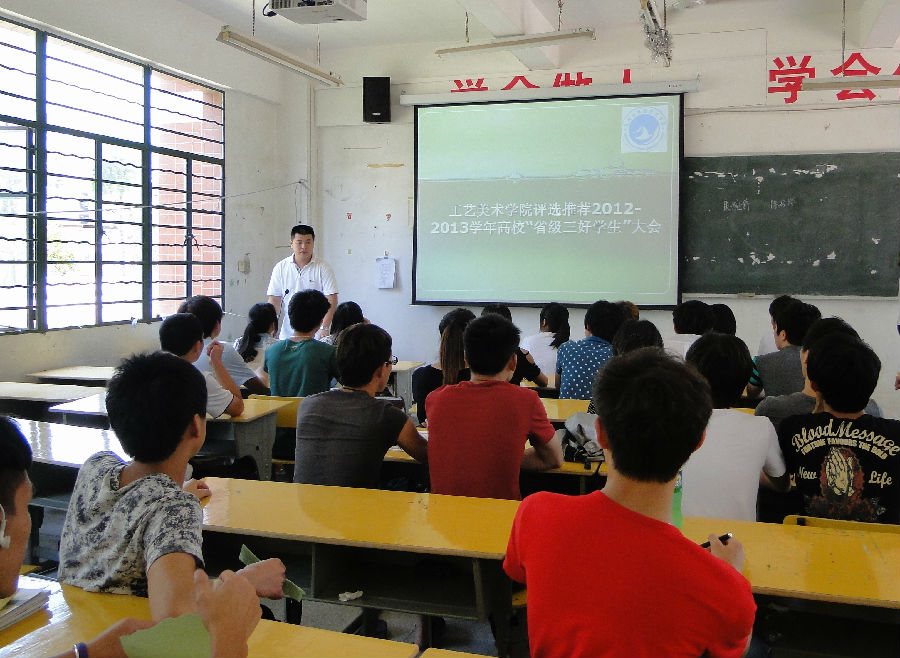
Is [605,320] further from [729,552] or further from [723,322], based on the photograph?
[729,552]

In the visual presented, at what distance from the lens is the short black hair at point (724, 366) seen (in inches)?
99.3

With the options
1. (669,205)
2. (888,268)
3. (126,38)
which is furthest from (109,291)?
(888,268)

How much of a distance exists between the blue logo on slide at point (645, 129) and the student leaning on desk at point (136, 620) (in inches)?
224

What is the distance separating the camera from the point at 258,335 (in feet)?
15.5

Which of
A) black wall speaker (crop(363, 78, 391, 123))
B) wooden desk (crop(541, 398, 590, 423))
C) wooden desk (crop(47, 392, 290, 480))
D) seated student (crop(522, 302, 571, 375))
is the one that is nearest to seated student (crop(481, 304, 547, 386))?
seated student (crop(522, 302, 571, 375))

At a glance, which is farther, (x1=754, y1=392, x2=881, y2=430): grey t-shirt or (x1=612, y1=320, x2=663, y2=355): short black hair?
(x1=612, y1=320, x2=663, y2=355): short black hair

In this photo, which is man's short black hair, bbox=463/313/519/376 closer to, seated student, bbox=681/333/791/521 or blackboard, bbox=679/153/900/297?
seated student, bbox=681/333/791/521

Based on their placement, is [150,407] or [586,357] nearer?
[150,407]

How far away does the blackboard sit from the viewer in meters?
5.94

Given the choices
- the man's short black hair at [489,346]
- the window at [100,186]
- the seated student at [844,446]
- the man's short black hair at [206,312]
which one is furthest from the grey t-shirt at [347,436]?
the window at [100,186]

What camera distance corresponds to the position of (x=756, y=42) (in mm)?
6074

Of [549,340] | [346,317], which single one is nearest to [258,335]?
[346,317]

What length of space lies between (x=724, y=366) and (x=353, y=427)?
121cm

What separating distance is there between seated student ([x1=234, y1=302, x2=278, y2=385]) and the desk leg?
3.55 feet
